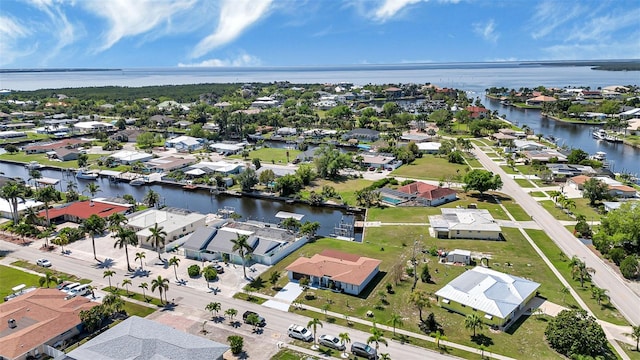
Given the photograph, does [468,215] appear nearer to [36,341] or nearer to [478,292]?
[478,292]

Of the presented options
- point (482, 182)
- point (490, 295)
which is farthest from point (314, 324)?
point (482, 182)

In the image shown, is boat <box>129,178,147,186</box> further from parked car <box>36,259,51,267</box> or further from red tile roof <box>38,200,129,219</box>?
parked car <box>36,259,51,267</box>

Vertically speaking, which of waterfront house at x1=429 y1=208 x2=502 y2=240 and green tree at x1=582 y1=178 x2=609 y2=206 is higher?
green tree at x1=582 y1=178 x2=609 y2=206

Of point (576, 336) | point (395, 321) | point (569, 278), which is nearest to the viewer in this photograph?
point (576, 336)

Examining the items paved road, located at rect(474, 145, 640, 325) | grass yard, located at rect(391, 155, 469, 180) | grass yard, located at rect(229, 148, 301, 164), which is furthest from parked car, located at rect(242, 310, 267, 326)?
grass yard, located at rect(229, 148, 301, 164)

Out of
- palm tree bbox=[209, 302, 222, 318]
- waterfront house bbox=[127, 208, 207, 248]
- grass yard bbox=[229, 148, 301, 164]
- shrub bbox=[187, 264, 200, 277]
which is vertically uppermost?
grass yard bbox=[229, 148, 301, 164]

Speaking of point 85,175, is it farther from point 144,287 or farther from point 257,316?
point 257,316

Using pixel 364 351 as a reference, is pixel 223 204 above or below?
below

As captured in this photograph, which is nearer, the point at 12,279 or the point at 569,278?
A: the point at 569,278
